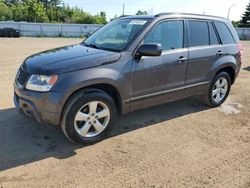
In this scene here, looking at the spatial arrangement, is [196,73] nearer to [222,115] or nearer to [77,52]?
[222,115]

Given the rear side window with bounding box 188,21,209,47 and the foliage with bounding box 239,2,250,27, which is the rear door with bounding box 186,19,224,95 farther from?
the foliage with bounding box 239,2,250,27

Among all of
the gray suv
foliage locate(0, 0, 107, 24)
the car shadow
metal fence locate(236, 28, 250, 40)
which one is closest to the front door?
the gray suv

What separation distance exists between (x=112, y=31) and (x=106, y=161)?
2426 mm

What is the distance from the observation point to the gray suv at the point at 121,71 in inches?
149

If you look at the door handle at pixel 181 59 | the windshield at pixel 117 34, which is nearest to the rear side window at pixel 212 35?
the door handle at pixel 181 59

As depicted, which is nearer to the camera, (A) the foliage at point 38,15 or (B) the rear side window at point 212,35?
(B) the rear side window at point 212,35

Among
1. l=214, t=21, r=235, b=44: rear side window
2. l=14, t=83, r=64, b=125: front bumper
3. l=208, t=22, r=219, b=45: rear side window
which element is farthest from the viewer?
l=214, t=21, r=235, b=44: rear side window

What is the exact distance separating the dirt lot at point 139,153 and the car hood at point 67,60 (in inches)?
43.4

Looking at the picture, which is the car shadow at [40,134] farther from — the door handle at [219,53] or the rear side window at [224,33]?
the rear side window at [224,33]

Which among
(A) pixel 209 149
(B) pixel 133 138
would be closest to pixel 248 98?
(A) pixel 209 149

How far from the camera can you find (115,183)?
127 inches

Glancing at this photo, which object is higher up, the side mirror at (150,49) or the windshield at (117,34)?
the windshield at (117,34)

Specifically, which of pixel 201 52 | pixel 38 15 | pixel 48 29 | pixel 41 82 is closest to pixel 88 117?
pixel 41 82

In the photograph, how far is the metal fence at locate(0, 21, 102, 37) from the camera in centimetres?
3556
